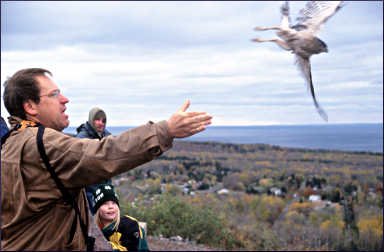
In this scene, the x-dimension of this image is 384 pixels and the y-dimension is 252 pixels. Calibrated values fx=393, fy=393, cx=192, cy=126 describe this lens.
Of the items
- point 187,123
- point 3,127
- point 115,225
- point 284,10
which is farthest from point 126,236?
point 284,10

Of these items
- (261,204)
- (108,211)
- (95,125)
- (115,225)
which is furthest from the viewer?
(261,204)

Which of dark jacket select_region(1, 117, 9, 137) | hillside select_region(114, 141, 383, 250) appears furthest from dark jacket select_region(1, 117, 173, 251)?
hillside select_region(114, 141, 383, 250)

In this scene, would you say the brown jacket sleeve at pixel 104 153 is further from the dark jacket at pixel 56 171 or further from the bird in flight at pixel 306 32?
the bird in flight at pixel 306 32

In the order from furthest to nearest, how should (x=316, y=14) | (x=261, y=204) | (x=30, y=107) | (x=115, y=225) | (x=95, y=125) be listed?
(x=261, y=204) < (x=95, y=125) < (x=115, y=225) < (x=30, y=107) < (x=316, y=14)

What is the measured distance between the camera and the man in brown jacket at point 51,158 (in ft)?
5.67

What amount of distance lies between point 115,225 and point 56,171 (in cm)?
141

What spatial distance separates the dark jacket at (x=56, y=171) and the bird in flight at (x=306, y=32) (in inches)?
25.4

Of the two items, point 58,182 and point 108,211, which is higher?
point 58,182

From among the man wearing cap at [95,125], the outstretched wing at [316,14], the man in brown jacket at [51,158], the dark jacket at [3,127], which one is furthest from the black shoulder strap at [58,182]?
the man wearing cap at [95,125]

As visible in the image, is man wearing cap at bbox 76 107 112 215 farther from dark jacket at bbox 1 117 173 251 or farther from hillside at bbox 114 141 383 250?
hillside at bbox 114 141 383 250

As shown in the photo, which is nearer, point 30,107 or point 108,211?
point 30,107

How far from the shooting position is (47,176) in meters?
1.87

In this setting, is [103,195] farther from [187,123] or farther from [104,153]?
[187,123]

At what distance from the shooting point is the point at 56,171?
1.85 meters
